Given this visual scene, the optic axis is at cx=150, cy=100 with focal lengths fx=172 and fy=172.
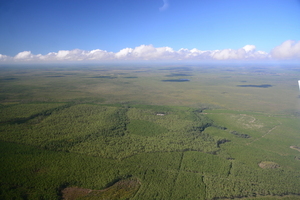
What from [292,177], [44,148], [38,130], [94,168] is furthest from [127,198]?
[38,130]

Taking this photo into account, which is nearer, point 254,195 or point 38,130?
point 254,195

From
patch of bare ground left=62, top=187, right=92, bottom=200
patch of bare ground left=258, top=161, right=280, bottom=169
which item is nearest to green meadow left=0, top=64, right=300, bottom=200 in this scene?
patch of bare ground left=258, top=161, right=280, bottom=169

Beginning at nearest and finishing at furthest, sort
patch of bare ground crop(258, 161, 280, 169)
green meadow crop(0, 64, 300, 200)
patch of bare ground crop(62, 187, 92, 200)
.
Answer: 1. patch of bare ground crop(62, 187, 92, 200)
2. green meadow crop(0, 64, 300, 200)
3. patch of bare ground crop(258, 161, 280, 169)

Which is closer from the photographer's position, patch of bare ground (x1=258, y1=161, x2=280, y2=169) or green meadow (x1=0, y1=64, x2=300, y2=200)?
green meadow (x1=0, y1=64, x2=300, y2=200)

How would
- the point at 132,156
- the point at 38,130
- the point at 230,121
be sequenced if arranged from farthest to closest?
the point at 230,121
the point at 38,130
the point at 132,156

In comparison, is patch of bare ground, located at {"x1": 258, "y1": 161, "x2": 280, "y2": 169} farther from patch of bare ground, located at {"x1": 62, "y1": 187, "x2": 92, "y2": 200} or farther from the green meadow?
patch of bare ground, located at {"x1": 62, "y1": 187, "x2": 92, "y2": 200}

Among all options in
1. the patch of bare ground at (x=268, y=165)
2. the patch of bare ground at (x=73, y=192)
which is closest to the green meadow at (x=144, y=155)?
the patch of bare ground at (x=268, y=165)

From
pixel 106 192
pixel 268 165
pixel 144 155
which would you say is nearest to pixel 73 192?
pixel 106 192

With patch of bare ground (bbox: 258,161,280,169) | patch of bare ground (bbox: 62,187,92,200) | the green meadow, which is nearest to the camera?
patch of bare ground (bbox: 62,187,92,200)

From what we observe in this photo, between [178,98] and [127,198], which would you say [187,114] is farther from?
[127,198]
